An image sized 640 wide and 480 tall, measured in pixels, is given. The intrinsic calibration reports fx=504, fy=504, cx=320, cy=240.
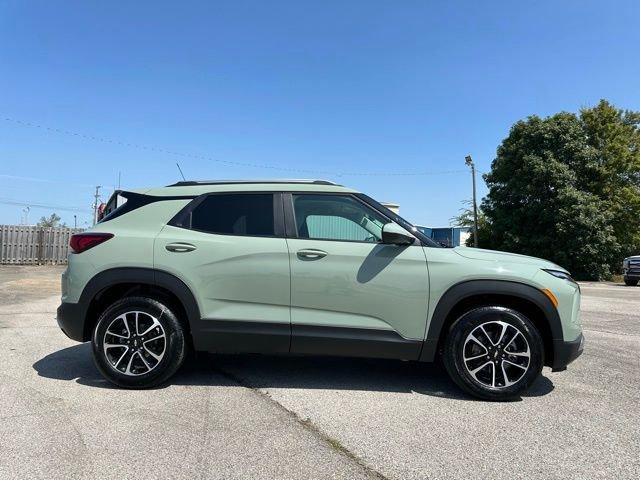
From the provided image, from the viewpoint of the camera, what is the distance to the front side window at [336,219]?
4.51m

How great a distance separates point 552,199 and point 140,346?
93.3 ft

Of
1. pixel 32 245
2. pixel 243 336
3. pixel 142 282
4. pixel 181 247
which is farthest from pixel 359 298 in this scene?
pixel 32 245

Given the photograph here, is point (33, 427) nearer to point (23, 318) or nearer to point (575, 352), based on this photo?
point (575, 352)

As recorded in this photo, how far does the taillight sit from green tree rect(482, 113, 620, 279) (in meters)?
27.3

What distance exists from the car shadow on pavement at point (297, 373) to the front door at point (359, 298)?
0.48 metres

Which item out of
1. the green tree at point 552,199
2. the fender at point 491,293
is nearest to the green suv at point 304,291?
the fender at point 491,293

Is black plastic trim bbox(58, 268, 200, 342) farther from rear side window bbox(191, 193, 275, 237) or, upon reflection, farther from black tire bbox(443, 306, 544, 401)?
black tire bbox(443, 306, 544, 401)

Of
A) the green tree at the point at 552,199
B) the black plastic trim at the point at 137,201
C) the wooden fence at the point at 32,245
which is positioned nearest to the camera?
the black plastic trim at the point at 137,201

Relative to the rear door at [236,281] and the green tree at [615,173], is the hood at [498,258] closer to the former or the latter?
the rear door at [236,281]

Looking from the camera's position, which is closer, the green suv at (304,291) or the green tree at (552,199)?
the green suv at (304,291)

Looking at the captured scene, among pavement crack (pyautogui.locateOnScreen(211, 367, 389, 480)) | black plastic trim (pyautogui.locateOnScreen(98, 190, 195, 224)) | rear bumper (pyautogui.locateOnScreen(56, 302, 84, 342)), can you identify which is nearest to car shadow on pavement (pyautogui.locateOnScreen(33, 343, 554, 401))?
pavement crack (pyautogui.locateOnScreen(211, 367, 389, 480))

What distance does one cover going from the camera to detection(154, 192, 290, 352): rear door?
4.38 meters

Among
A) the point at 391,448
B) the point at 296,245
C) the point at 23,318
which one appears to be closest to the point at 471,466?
the point at 391,448

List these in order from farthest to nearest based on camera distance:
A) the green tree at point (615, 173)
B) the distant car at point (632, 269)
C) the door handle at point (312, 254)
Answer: the green tree at point (615, 173)
the distant car at point (632, 269)
the door handle at point (312, 254)
